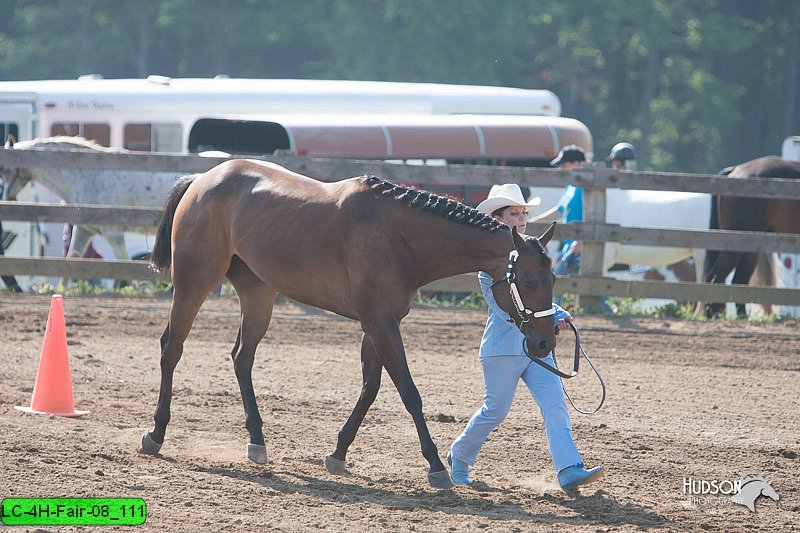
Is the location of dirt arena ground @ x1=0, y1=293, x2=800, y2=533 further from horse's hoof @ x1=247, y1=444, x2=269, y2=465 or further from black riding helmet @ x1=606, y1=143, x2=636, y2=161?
black riding helmet @ x1=606, y1=143, x2=636, y2=161

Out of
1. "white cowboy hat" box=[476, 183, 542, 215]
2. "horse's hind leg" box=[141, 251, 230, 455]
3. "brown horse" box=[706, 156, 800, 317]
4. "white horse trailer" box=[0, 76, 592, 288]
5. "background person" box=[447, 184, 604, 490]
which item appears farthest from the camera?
"white horse trailer" box=[0, 76, 592, 288]

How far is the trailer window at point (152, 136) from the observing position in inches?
681

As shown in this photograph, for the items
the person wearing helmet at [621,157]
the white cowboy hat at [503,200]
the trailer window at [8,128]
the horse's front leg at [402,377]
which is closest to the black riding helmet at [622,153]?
Answer: the person wearing helmet at [621,157]

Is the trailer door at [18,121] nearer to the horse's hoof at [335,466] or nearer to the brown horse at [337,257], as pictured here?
the brown horse at [337,257]

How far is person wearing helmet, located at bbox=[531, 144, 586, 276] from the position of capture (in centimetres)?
1162

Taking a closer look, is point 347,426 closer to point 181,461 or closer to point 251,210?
point 181,461

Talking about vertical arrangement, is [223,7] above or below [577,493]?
above

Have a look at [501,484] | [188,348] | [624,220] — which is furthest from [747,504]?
[624,220]

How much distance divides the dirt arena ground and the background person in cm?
16

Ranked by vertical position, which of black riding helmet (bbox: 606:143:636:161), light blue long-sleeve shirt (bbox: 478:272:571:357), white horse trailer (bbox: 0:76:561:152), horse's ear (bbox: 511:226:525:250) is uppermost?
white horse trailer (bbox: 0:76:561:152)

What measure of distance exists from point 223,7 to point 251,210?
3540 centimetres

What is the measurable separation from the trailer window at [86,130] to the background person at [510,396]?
12913 millimetres

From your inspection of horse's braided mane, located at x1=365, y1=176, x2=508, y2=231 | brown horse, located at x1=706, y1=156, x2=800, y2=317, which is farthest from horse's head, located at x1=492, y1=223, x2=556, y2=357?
brown horse, located at x1=706, y1=156, x2=800, y2=317

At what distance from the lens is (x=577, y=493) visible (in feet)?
17.9
